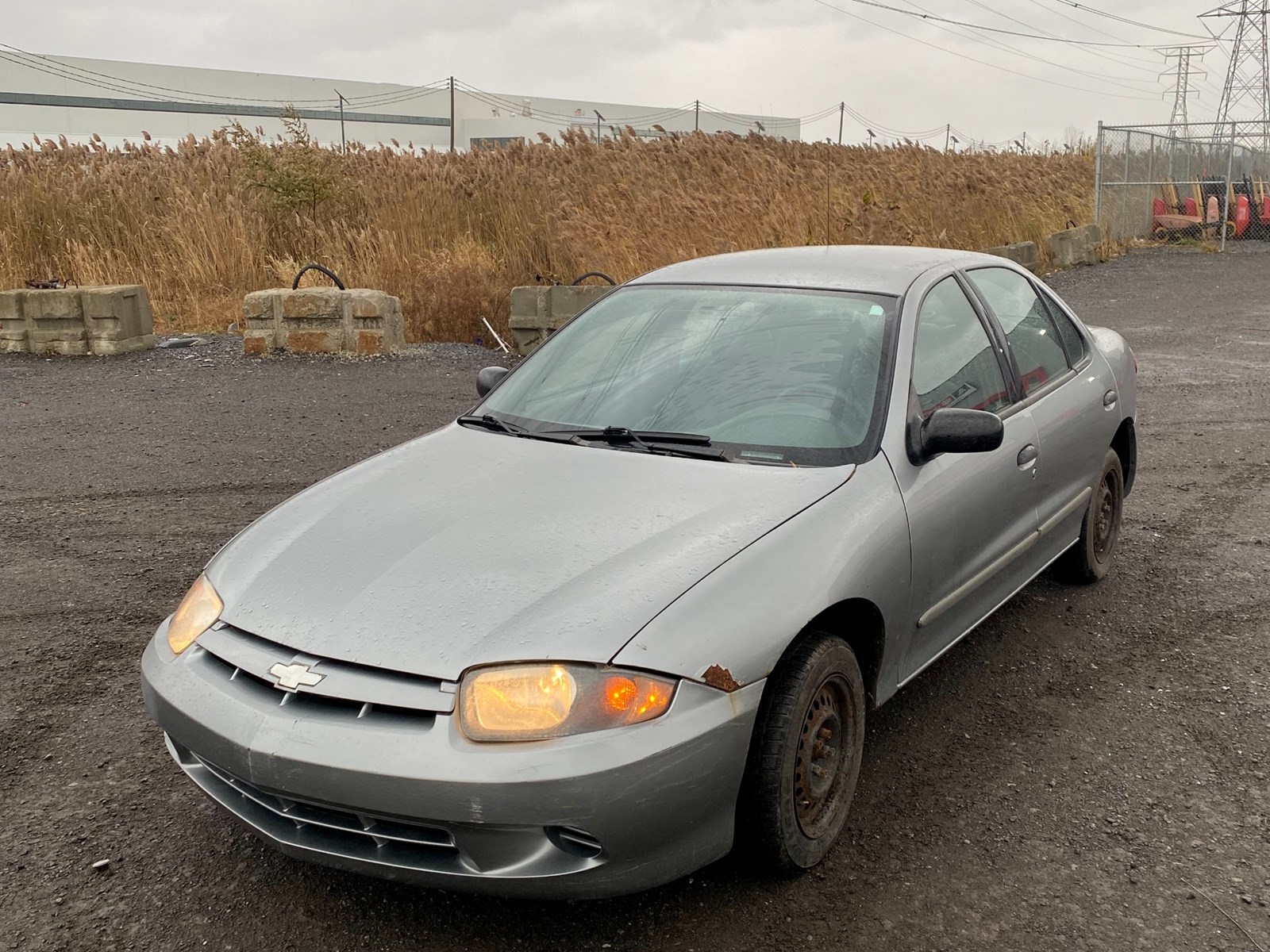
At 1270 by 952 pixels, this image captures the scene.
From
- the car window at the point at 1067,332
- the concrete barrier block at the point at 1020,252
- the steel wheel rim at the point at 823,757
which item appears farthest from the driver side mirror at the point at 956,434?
the concrete barrier block at the point at 1020,252

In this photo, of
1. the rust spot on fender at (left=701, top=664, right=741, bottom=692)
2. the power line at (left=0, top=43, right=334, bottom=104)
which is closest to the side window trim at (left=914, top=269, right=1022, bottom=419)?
the rust spot on fender at (left=701, top=664, right=741, bottom=692)

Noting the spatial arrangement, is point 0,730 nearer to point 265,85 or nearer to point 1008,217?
point 1008,217

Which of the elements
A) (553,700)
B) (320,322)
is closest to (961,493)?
(553,700)

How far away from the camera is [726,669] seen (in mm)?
2498

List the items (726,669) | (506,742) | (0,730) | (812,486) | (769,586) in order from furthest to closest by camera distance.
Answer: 1. (0,730)
2. (812,486)
3. (769,586)
4. (726,669)
5. (506,742)

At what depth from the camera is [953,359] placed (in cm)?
379

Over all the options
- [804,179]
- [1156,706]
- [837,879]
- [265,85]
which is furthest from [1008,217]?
[265,85]

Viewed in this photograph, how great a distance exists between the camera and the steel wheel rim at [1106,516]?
15.9 feet

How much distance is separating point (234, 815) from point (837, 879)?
4.79ft

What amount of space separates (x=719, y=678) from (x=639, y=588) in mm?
274

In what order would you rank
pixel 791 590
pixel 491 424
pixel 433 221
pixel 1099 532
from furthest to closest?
1. pixel 433 221
2. pixel 1099 532
3. pixel 491 424
4. pixel 791 590

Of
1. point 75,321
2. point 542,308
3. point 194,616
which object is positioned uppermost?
point 542,308

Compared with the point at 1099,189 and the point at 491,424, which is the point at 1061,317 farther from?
the point at 1099,189

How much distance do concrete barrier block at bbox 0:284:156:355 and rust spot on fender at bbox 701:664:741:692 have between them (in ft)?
34.0
